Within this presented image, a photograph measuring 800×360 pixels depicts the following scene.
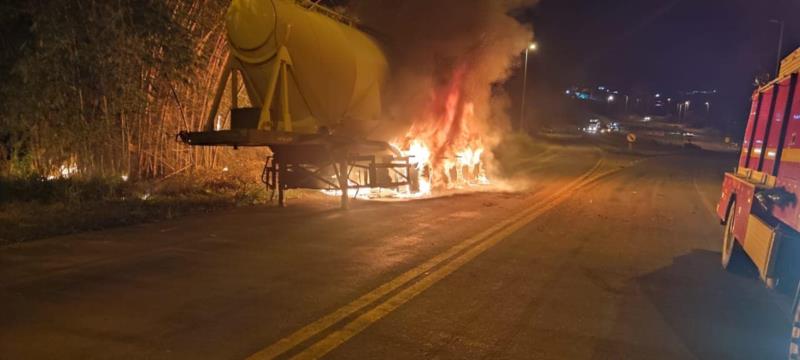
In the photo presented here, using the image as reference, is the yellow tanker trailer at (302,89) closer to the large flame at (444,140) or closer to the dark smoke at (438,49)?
the dark smoke at (438,49)

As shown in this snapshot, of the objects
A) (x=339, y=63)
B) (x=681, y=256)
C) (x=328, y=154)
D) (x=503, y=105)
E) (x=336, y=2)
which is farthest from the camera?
(x=503, y=105)

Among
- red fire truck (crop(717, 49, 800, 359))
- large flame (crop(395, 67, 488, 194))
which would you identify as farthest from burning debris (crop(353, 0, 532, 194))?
red fire truck (crop(717, 49, 800, 359))

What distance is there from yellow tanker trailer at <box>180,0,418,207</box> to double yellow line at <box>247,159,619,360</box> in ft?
11.3

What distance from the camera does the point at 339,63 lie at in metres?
10.2

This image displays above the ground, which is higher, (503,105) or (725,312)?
(503,105)

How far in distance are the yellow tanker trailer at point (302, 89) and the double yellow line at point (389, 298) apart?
3437 millimetres

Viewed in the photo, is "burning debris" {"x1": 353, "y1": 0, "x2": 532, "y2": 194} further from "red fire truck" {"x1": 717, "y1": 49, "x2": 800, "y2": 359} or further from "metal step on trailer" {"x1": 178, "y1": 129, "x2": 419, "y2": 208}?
"red fire truck" {"x1": 717, "y1": 49, "x2": 800, "y2": 359}

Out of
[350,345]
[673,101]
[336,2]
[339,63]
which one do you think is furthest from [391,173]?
[673,101]

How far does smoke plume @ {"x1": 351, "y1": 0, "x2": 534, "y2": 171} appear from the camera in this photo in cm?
1288

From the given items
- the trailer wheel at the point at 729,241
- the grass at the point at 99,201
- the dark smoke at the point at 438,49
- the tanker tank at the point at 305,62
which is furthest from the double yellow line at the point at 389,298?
the grass at the point at 99,201

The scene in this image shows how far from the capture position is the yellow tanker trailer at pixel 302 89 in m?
9.12

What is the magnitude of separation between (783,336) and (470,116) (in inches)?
469

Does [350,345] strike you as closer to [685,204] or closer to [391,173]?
[391,173]

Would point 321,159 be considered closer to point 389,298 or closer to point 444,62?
point 444,62
